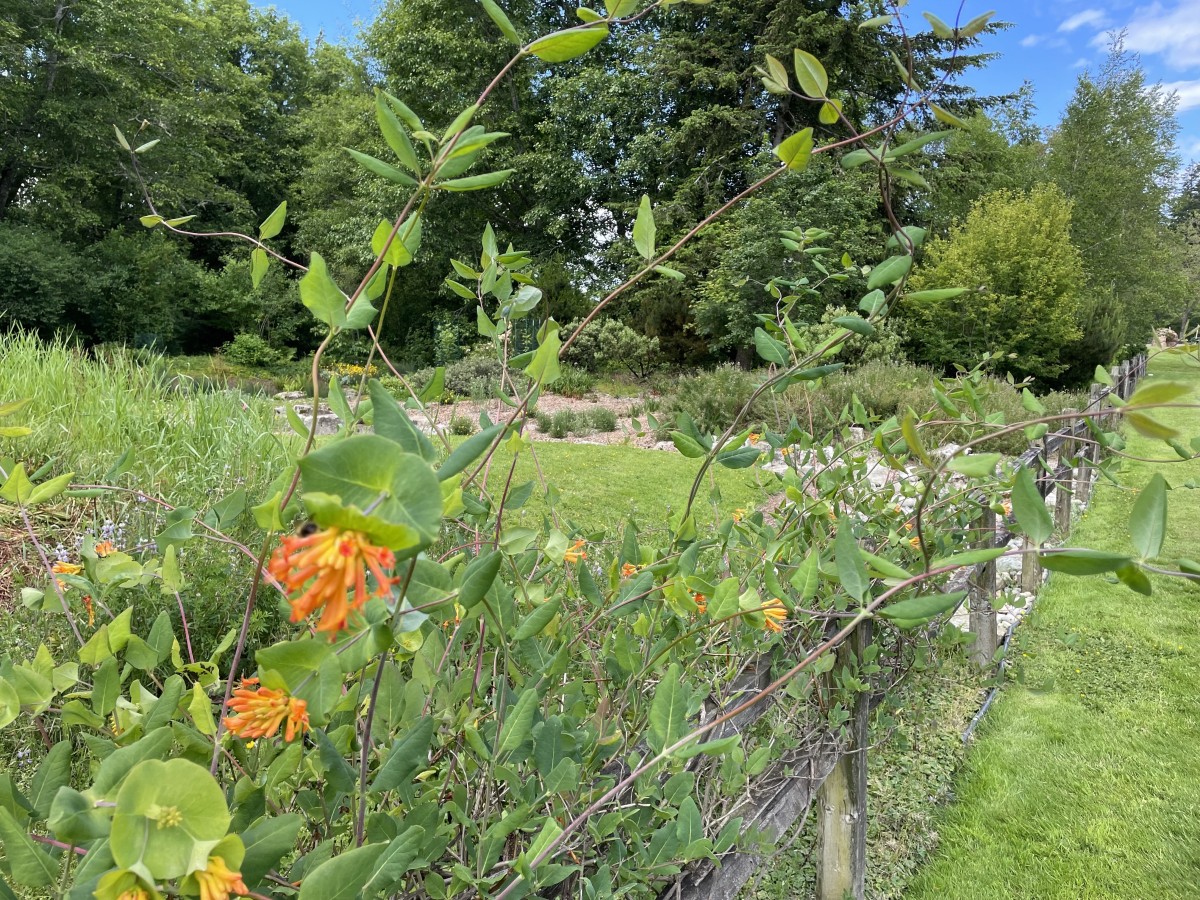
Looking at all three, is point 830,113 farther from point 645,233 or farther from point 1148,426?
point 1148,426

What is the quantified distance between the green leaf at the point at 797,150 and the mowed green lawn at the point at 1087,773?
1554 mm

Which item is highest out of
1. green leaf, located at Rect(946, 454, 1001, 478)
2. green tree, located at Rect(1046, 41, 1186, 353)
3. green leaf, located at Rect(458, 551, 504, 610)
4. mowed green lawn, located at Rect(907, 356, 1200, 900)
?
green tree, located at Rect(1046, 41, 1186, 353)

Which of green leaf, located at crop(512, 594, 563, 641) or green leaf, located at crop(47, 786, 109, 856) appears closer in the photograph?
green leaf, located at crop(47, 786, 109, 856)

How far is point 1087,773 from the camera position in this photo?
204 centimetres

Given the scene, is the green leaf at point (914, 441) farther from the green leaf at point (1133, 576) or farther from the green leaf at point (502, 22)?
the green leaf at point (502, 22)

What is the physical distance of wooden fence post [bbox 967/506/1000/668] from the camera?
229 centimetres

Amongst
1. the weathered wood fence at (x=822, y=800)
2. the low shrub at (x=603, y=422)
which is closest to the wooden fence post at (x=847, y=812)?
the weathered wood fence at (x=822, y=800)

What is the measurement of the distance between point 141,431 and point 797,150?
2931 mm

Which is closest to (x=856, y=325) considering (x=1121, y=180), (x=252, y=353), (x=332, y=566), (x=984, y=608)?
(x=332, y=566)

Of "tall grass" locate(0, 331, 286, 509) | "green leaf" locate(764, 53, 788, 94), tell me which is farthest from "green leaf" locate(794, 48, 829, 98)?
"tall grass" locate(0, 331, 286, 509)

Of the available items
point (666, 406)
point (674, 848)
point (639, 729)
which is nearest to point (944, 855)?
point (639, 729)

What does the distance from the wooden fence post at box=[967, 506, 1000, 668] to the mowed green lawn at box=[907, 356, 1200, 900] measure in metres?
0.13

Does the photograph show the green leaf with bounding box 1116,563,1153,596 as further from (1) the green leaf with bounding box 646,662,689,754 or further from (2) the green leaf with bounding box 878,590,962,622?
(1) the green leaf with bounding box 646,662,689,754

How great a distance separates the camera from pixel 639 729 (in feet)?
2.98
